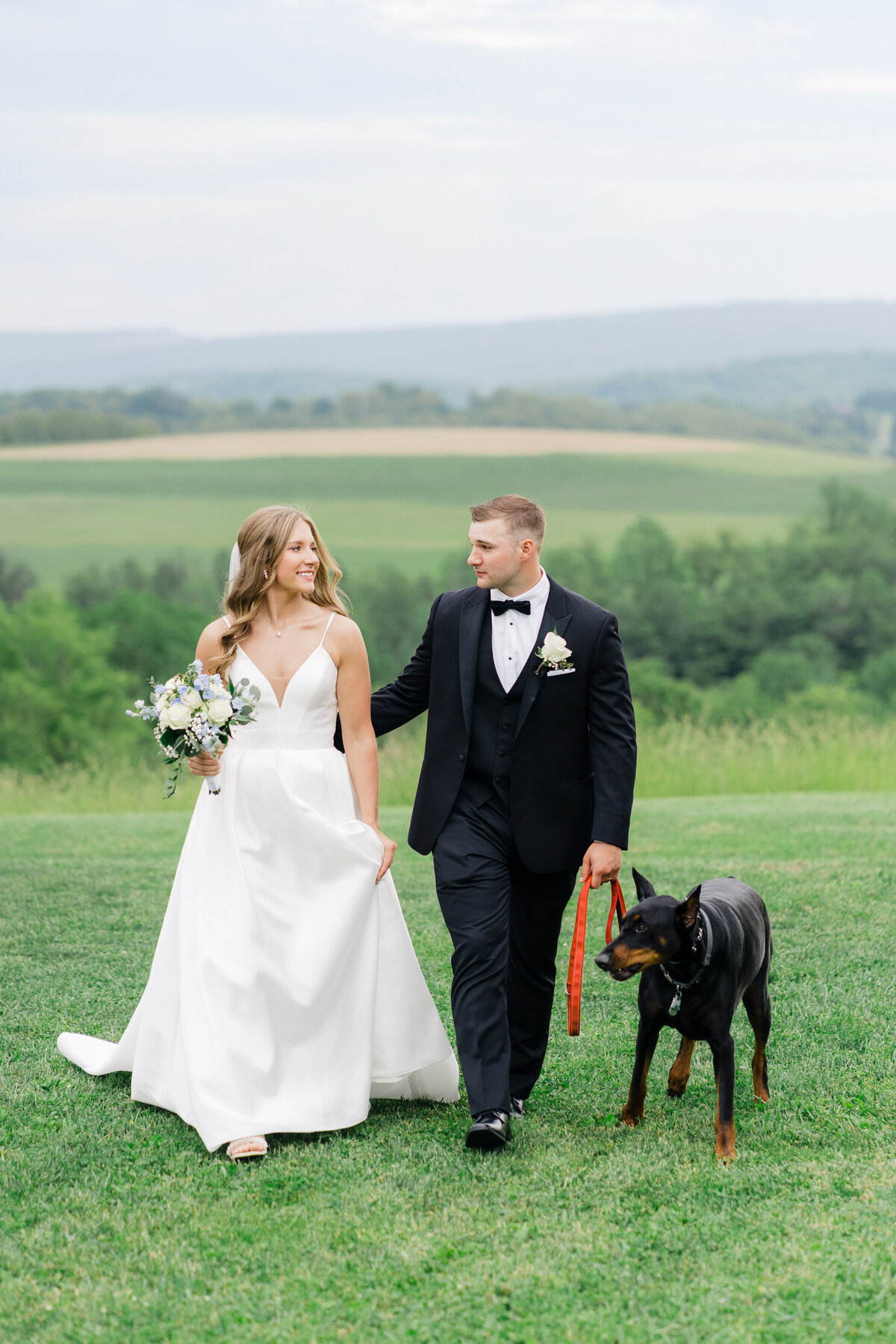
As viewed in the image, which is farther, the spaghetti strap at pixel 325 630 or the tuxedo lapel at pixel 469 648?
the spaghetti strap at pixel 325 630

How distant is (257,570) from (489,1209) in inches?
101

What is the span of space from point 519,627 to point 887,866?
624cm

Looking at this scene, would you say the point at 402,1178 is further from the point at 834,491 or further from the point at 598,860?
the point at 834,491

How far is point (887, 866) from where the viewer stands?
34.0 ft

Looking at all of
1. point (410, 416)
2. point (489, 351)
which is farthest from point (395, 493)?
point (489, 351)

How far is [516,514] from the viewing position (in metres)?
5.11

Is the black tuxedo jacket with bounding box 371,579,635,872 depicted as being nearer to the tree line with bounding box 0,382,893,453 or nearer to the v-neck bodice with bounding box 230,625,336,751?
the v-neck bodice with bounding box 230,625,336,751

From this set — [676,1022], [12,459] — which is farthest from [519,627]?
[12,459]

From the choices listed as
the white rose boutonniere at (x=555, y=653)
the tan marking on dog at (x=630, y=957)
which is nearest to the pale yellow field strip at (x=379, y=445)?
the white rose boutonniere at (x=555, y=653)

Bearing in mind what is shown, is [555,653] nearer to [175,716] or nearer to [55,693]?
[175,716]

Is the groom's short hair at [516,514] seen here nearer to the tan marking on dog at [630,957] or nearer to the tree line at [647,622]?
the tan marking on dog at [630,957]

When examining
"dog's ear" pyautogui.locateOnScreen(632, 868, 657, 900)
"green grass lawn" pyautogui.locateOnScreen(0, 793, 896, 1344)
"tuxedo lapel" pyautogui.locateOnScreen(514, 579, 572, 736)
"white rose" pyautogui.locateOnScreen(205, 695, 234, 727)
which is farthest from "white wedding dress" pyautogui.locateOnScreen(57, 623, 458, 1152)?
"dog's ear" pyautogui.locateOnScreen(632, 868, 657, 900)

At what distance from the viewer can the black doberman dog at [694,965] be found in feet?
15.3

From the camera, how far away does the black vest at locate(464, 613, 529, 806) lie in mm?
5184
